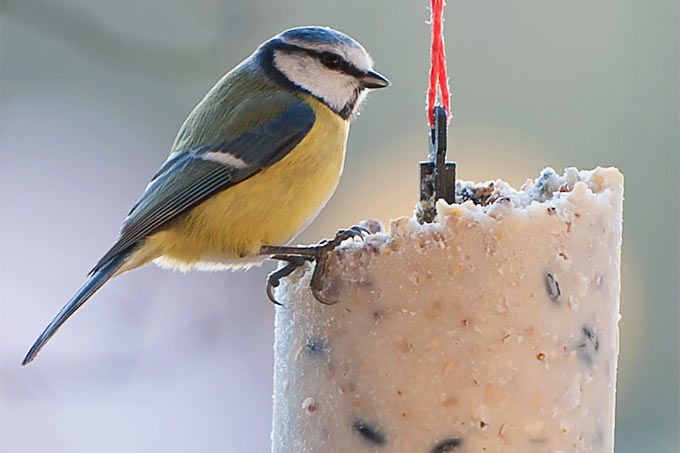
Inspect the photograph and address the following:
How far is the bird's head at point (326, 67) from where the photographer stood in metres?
1.18

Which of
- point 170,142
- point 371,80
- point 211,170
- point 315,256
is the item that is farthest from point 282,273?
point 170,142

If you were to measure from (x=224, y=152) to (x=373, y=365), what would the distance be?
365 mm

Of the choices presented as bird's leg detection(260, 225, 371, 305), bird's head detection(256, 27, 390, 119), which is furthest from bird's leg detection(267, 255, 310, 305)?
bird's head detection(256, 27, 390, 119)

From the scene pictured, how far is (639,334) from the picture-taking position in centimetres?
209

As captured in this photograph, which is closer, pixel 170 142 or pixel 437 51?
pixel 437 51

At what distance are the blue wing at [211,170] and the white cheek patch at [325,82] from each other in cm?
6

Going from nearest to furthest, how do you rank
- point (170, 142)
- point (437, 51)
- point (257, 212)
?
point (437, 51)
point (257, 212)
point (170, 142)

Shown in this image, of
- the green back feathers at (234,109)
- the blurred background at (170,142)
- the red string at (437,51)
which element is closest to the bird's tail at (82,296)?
the green back feathers at (234,109)

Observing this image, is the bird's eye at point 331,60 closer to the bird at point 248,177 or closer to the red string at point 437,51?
the bird at point 248,177

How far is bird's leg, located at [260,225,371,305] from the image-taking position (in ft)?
3.05

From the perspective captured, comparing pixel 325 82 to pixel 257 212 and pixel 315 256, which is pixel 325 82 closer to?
pixel 257 212

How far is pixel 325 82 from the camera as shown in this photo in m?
1.21

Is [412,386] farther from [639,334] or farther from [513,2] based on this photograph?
[513,2]

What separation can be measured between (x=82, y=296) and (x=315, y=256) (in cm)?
32
